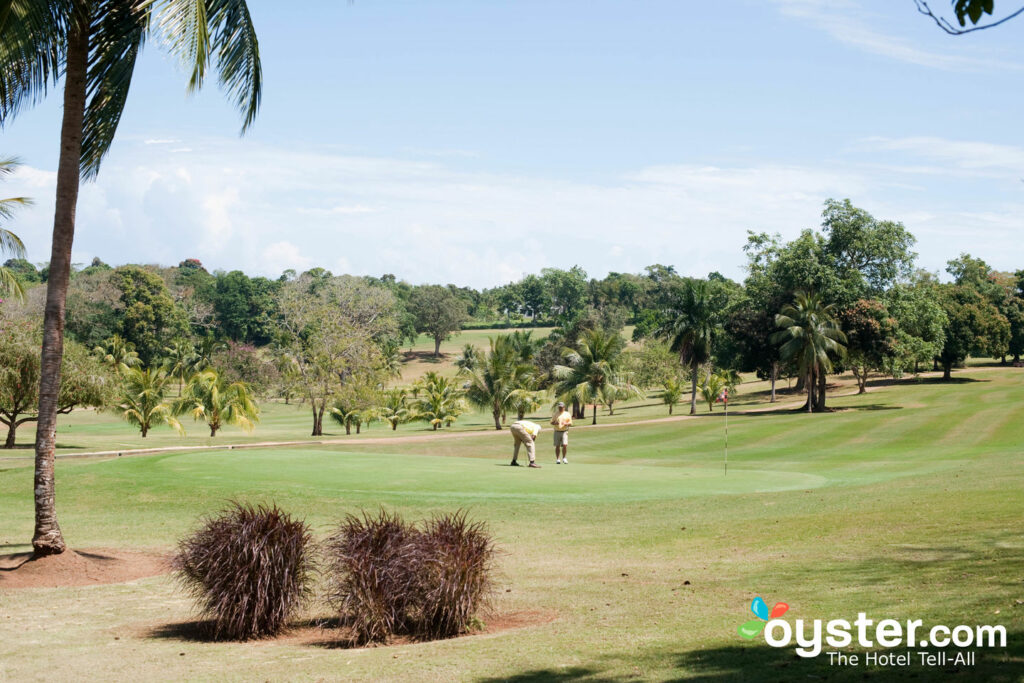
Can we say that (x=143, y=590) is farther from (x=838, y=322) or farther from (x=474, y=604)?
(x=838, y=322)

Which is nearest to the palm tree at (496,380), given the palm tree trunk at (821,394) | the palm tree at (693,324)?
the palm tree at (693,324)

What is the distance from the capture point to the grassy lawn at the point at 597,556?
8.18 m

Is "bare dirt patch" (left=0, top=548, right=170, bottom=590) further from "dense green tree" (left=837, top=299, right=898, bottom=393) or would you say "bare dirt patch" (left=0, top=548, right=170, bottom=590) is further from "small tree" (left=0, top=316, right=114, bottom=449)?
"dense green tree" (left=837, top=299, right=898, bottom=393)

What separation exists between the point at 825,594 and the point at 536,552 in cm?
540

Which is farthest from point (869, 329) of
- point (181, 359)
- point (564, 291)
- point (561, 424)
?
point (564, 291)

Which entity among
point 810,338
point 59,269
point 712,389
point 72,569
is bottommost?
point 72,569

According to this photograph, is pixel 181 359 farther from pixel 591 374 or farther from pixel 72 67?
pixel 72 67

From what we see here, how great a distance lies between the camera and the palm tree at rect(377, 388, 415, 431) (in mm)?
66500

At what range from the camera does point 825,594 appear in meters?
9.73

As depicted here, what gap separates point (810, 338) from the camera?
61500mm

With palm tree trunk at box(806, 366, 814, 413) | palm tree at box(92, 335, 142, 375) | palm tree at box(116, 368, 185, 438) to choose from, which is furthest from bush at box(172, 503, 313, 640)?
palm tree at box(92, 335, 142, 375)

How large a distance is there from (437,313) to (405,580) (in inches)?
5188

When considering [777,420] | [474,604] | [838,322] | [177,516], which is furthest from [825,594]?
[838,322]

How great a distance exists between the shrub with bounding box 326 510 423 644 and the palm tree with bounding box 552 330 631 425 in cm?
5114
